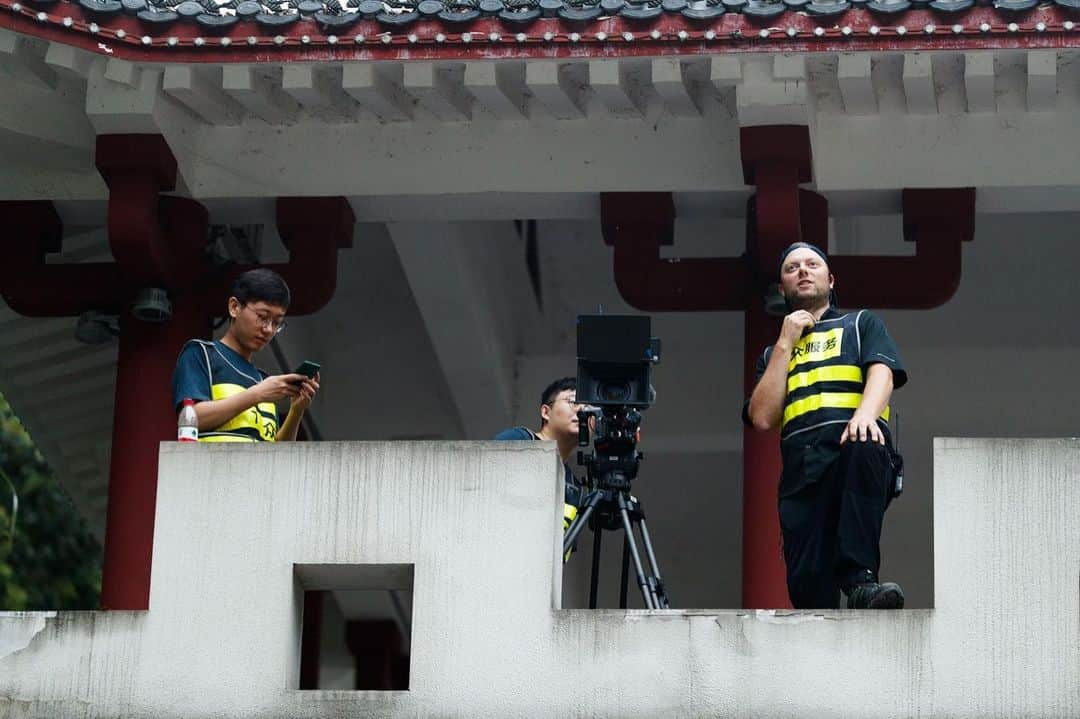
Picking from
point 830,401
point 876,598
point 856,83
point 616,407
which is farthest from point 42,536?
point 876,598

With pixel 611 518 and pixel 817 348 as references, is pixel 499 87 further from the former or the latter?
pixel 817 348

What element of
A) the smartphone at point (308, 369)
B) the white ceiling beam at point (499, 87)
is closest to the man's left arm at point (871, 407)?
the smartphone at point (308, 369)

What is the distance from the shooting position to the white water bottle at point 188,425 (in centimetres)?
1069

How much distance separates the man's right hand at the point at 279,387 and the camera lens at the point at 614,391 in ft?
3.71

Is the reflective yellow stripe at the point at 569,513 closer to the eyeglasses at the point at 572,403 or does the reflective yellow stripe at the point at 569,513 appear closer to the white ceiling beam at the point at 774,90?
the eyeglasses at the point at 572,403

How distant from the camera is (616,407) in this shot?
11039 mm

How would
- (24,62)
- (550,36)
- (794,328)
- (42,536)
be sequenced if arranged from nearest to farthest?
(794,328), (550,36), (24,62), (42,536)

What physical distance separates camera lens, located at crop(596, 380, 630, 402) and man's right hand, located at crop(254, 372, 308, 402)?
113cm

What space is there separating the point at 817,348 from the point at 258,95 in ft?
12.7

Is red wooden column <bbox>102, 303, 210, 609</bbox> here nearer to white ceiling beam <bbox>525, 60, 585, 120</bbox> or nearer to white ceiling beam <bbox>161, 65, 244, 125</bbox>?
white ceiling beam <bbox>161, 65, 244, 125</bbox>

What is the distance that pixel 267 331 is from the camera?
1135cm

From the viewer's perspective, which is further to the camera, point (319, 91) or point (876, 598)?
point (319, 91)

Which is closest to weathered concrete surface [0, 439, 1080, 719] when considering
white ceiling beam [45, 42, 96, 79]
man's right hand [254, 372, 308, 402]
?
man's right hand [254, 372, 308, 402]

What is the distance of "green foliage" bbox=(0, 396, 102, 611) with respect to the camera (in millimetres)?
23750
